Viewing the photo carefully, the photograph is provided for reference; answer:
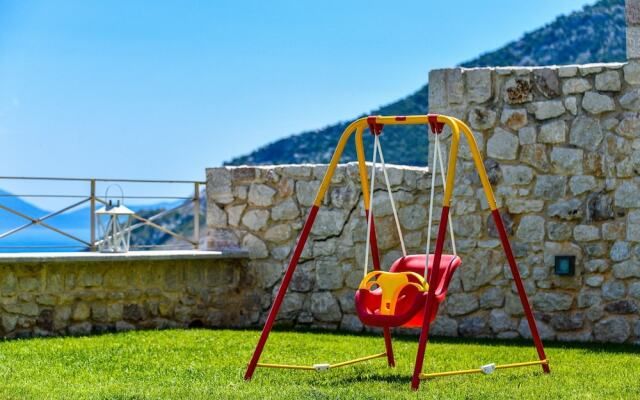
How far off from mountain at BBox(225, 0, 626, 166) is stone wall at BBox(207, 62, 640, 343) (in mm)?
19092

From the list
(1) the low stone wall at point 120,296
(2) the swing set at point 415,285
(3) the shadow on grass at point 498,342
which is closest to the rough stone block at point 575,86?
(3) the shadow on grass at point 498,342

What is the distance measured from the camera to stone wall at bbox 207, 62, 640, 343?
26.8ft

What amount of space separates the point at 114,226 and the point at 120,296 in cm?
62

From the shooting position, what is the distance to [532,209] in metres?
8.36

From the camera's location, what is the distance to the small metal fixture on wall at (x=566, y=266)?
8252 millimetres

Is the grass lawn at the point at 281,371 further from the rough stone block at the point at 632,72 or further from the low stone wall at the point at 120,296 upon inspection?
the rough stone block at the point at 632,72

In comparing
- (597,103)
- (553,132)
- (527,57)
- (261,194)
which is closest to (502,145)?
(553,132)

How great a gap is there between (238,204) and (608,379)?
14.2 ft

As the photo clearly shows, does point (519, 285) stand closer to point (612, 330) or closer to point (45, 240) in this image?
point (612, 330)

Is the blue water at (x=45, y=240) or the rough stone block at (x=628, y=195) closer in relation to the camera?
the rough stone block at (x=628, y=195)

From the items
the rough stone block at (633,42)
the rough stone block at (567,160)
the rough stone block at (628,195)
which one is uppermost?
the rough stone block at (633,42)

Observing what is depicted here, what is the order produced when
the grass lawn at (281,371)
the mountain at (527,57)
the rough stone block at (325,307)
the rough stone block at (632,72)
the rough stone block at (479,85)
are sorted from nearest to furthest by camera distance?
1. the grass lawn at (281,371)
2. the rough stone block at (632,72)
3. the rough stone block at (479,85)
4. the rough stone block at (325,307)
5. the mountain at (527,57)

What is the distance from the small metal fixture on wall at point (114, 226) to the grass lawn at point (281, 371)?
2.70 feet

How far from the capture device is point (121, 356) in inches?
283
